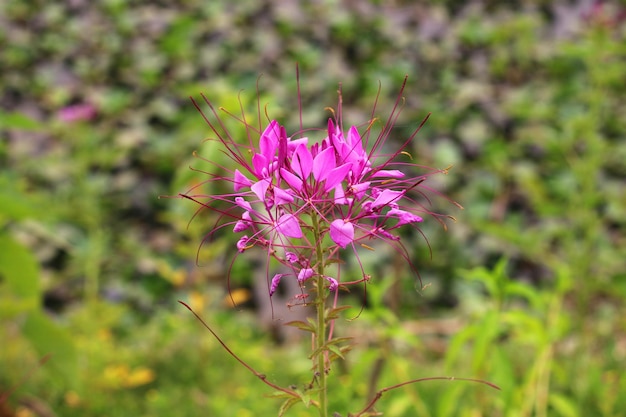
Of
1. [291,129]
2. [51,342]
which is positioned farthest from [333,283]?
[291,129]

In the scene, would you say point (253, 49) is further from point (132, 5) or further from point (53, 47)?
point (53, 47)

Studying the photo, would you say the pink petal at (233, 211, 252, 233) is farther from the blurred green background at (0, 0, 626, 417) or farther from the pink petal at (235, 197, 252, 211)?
the blurred green background at (0, 0, 626, 417)

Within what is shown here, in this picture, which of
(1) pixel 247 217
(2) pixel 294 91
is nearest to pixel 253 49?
(2) pixel 294 91

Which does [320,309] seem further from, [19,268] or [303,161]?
[19,268]

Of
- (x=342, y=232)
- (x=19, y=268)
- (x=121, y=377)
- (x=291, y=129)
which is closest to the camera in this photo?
(x=342, y=232)

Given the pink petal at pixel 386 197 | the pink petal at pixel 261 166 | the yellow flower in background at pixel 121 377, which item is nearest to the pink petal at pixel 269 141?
the pink petal at pixel 261 166
